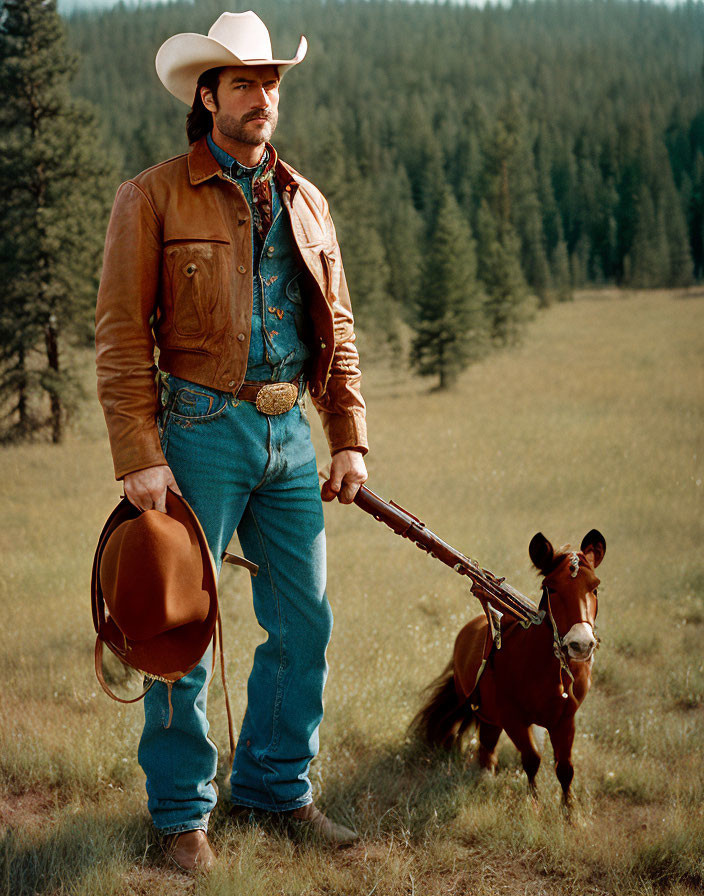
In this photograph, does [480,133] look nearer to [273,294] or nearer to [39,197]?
[39,197]

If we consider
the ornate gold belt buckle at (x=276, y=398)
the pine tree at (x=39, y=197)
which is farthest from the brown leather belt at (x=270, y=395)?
the pine tree at (x=39, y=197)

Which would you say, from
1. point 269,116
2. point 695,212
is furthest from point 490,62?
point 269,116

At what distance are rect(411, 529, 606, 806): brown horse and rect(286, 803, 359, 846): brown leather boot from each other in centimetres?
75

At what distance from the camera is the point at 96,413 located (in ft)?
56.1

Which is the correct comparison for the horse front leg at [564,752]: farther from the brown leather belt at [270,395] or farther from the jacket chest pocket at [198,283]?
the jacket chest pocket at [198,283]

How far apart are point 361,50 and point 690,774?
115 metres

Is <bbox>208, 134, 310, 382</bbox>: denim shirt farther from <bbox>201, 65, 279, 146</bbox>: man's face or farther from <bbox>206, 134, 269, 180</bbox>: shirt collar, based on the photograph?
<bbox>201, 65, 279, 146</bbox>: man's face

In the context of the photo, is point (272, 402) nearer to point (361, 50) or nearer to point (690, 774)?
point (690, 774)

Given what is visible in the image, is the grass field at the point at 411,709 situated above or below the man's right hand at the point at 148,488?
below

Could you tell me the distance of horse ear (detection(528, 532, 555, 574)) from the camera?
3109 millimetres

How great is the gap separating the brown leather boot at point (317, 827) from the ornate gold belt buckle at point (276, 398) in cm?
161

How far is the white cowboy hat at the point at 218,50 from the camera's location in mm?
2771

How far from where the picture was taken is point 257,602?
3.37 meters

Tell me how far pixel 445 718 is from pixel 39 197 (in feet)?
39.8
